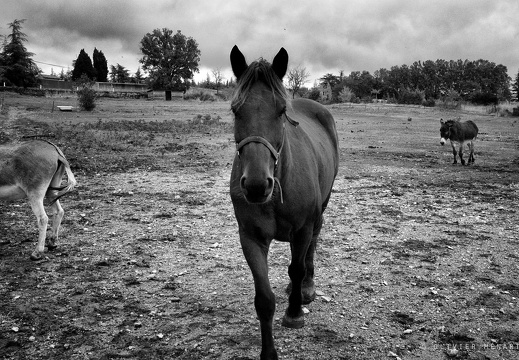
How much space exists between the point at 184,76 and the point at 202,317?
71.1 metres

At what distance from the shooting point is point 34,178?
523cm

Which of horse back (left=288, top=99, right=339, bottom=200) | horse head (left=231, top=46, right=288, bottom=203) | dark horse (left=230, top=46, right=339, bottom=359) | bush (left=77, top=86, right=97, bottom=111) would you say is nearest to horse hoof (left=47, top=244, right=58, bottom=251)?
dark horse (left=230, top=46, right=339, bottom=359)

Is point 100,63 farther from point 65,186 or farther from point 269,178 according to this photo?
point 269,178

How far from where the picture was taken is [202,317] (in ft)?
12.4

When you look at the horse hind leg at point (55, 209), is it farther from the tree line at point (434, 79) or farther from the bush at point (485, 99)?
the tree line at point (434, 79)

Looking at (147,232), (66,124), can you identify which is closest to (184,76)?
(66,124)

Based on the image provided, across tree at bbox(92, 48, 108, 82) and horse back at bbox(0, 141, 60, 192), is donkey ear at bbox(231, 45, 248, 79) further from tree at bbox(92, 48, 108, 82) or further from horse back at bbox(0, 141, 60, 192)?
tree at bbox(92, 48, 108, 82)

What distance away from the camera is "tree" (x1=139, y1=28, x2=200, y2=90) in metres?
69.1

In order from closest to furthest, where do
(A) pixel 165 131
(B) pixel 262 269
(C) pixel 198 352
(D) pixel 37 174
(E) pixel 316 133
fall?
(B) pixel 262 269, (C) pixel 198 352, (E) pixel 316 133, (D) pixel 37 174, (A) pixel 165 131

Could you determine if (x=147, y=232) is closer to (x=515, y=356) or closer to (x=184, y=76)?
(x=515, y=356)

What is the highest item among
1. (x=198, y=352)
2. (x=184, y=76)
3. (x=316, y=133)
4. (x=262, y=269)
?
(x=184, y=76)

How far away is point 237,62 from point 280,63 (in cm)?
35

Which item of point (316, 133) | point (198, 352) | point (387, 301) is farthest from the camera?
point (316, 133)

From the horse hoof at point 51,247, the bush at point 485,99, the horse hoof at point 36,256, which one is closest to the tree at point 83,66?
the bush at point 485,99
